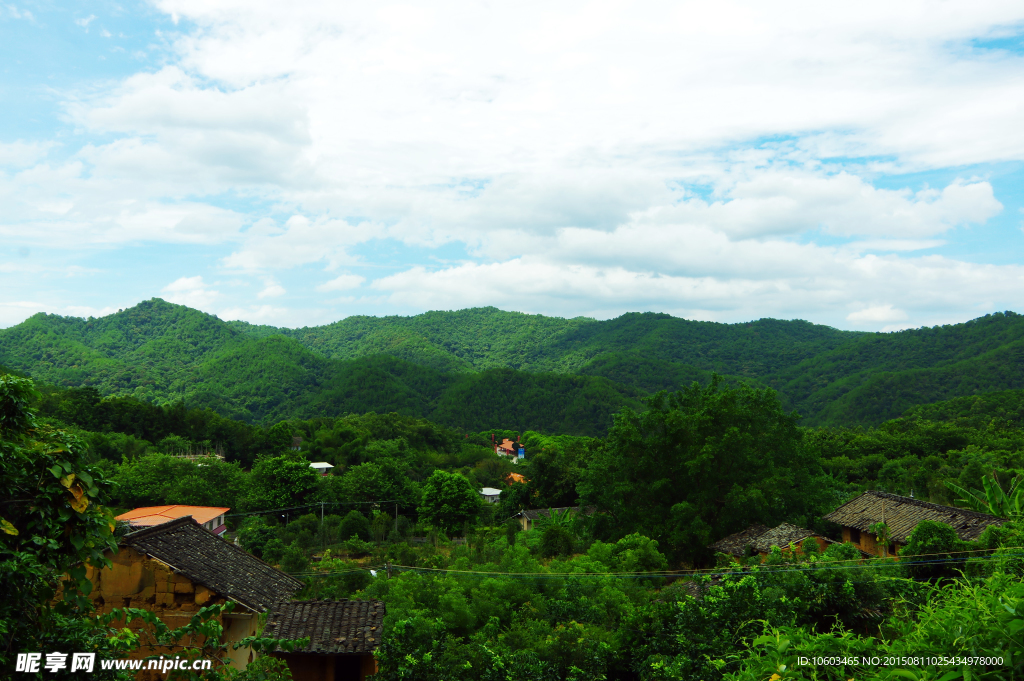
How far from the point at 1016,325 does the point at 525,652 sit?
12719 cm

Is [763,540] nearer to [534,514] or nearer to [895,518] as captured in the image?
[895,518]

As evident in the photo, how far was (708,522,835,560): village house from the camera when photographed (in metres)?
21.6

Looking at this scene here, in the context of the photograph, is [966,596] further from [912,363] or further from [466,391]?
[912,363]

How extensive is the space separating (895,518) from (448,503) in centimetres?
3087

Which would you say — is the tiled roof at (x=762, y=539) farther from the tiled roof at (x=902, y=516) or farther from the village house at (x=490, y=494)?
the village house at (x=490, y=494)

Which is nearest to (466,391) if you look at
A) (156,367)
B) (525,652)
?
(156,367)

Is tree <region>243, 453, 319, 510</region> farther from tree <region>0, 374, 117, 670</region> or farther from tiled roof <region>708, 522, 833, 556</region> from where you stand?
tree <region>0, 374, 117, 670</region>

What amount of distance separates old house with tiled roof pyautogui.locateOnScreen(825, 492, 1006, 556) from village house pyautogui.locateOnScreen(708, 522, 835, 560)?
2.20 m

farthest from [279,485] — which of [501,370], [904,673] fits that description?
[501,370]

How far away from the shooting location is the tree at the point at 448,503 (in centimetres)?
4650

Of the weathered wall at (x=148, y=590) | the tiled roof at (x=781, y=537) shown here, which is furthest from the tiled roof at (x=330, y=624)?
the tiled roof at (x=781, y=537)

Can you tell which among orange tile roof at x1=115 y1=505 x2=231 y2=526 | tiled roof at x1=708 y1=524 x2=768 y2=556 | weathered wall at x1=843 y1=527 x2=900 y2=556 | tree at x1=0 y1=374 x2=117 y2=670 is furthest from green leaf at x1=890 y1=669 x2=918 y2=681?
orange tile roof at x1=115 y1=505 x2=231 y2=526

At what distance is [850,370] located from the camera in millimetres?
125125

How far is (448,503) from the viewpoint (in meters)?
46.8
